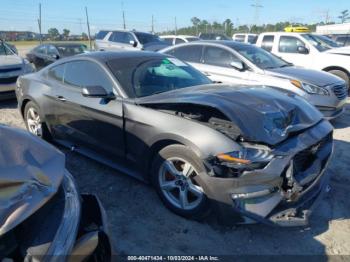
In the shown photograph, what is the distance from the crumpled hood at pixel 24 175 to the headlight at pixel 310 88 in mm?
5417

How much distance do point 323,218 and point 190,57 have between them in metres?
5.44

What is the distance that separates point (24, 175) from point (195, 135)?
1613mm

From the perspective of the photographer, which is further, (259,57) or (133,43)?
(133,43)

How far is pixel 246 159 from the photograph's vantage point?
2.86m

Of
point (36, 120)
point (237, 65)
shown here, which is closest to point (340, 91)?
point (237, 65)

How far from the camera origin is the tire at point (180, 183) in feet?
10.4

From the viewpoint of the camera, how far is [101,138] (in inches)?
162

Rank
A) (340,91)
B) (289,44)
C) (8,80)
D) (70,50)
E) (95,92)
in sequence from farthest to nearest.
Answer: (70,50) → (289,44) → (8,80) → (340,91) → (95,92)

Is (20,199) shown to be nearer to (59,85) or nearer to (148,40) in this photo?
(59,85)

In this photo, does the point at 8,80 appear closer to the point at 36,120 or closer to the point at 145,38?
the point at 36,120

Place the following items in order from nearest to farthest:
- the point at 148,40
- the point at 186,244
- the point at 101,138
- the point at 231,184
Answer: the point at 231,184
the point at 186,244
the point at 101,138
the point at 148,40

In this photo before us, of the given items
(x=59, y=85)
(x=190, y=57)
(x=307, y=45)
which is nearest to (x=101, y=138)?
(x=59, y=85)

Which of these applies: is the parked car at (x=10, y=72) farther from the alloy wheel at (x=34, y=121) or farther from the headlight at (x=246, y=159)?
the headlight at (x=246, y=159)

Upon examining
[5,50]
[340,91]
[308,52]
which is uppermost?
[5,50]
